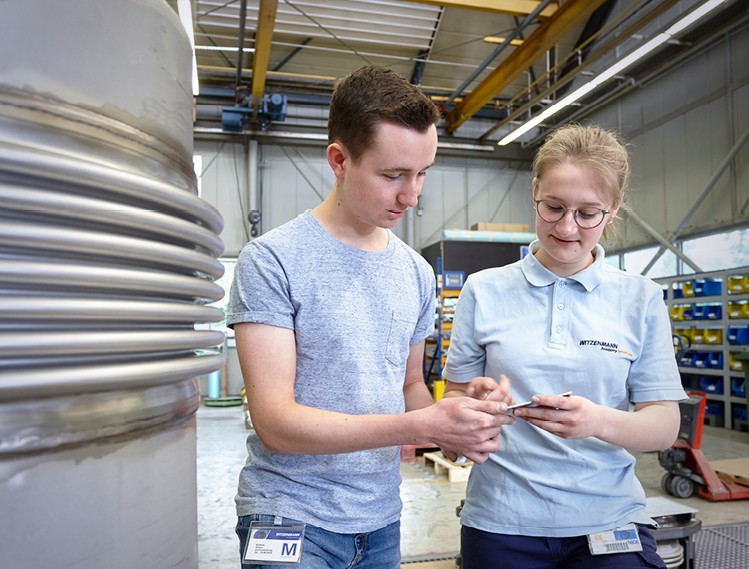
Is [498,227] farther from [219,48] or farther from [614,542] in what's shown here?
[614,542]

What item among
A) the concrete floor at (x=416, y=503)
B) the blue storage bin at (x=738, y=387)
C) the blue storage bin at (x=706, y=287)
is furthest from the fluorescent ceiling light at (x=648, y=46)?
the concrete floor at (x=416, y=503)

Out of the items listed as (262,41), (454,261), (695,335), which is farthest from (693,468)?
(262,41)

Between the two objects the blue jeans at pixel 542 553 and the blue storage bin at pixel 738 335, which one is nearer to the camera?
the blue jeans at pixel 542 553

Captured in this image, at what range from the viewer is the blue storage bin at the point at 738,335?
6.52m

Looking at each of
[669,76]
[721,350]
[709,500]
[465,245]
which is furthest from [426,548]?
[669,76]

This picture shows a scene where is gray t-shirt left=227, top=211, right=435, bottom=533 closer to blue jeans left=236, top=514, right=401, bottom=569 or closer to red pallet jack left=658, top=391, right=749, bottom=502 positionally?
A: blue jeans left=236, top=514, right=401, bottom=569

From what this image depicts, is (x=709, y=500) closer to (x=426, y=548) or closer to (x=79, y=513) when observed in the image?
(x=426, y=548)

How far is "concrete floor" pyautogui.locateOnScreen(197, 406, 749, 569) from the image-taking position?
3.26 metres

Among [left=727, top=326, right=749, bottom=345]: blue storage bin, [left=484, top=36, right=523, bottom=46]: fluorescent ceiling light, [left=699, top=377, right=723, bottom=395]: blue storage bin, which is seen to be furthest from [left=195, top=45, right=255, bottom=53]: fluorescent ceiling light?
[left=699, top=377, right=723, bottom=395]: blue storage bin

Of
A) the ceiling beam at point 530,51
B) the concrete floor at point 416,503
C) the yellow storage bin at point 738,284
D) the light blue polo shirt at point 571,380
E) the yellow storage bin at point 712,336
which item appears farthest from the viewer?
the yellow storage bin at point 712,336

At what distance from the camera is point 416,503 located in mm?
4047

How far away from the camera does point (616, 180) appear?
1.30 meters

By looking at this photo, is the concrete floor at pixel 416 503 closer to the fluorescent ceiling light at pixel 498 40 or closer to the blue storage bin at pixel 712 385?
the blue storage bin at pixel 712 385

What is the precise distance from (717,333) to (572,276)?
22.2 feet
